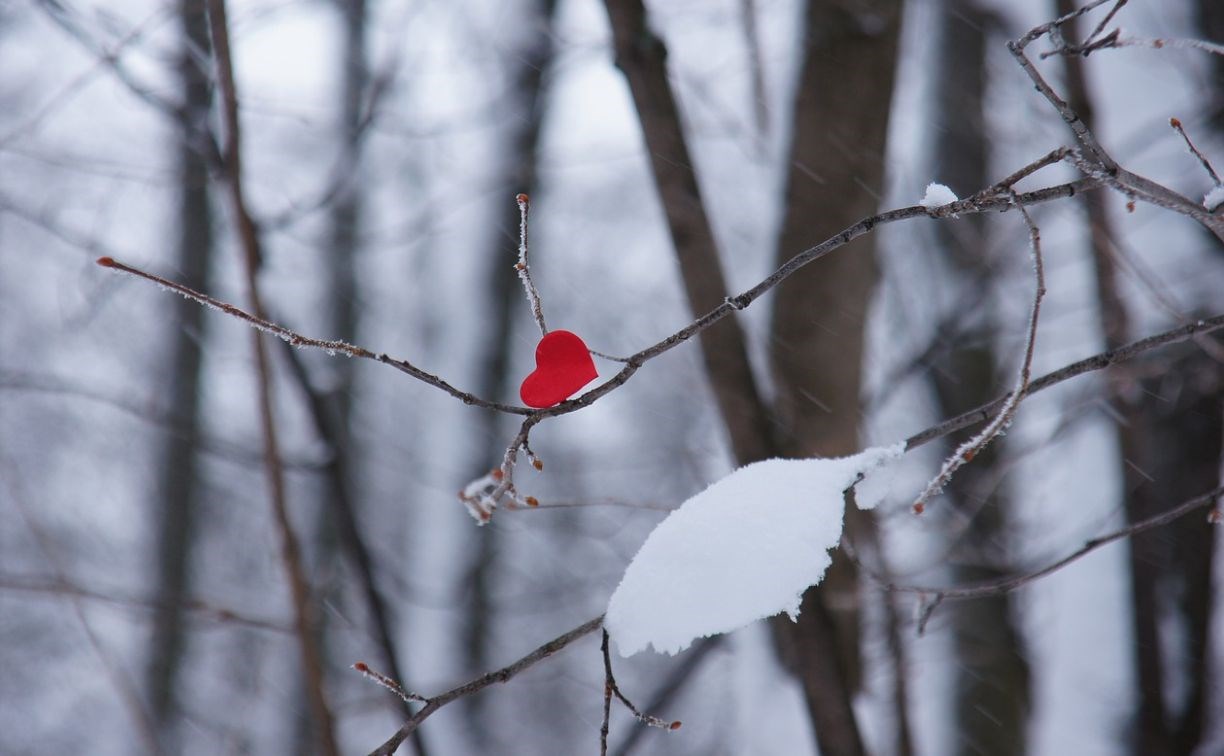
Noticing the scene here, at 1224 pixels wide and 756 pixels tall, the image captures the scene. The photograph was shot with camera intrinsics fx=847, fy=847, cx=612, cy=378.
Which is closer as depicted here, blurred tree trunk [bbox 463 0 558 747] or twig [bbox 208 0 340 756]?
twig [bbox 208 0 340 756]

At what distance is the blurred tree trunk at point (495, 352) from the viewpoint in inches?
174

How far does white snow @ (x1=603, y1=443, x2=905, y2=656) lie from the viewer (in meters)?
0.62

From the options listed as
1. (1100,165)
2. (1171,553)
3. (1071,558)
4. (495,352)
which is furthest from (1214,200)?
(495,352)

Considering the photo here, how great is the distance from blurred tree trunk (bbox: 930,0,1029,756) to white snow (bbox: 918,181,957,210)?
155 cm

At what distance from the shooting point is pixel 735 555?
0.66 m

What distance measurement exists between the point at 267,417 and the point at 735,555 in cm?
81

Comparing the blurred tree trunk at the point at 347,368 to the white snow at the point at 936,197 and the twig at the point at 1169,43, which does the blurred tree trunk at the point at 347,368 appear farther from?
the twig at the point at 1169,43

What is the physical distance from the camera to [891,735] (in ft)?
7.39

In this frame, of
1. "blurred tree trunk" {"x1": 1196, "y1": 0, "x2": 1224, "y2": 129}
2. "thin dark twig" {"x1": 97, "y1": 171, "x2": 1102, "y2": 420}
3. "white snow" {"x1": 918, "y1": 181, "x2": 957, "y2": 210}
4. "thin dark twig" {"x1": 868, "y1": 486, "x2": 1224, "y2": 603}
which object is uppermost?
"blurred tree trunk" {"x1": 1196, "y1": 0, "x2": 1224, "y2": 129}

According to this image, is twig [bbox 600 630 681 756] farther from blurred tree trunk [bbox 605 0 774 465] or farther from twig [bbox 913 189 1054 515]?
blurred tree trunk [bbox 605 0 774 465]

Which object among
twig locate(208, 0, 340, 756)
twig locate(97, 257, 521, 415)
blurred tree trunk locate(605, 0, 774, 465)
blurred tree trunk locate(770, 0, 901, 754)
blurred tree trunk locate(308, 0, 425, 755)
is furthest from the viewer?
blurred tree trunk locate(770, 0, 901, 754)

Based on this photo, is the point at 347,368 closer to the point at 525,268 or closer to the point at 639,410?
the point at 639,410

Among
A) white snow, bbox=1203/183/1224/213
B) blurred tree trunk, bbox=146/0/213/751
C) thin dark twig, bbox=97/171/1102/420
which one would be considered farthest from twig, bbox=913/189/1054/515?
blurred tree trunk, bbox=146/0/213/751

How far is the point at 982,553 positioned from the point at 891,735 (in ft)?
2.49
